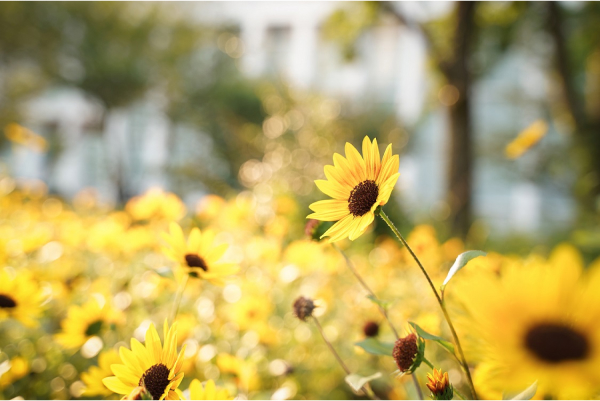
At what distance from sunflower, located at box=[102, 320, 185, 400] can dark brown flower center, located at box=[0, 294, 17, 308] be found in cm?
45

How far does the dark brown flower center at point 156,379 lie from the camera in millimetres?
435

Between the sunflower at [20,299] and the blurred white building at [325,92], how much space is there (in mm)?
10321

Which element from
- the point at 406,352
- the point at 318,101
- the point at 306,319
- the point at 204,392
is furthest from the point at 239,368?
the point at 318,101

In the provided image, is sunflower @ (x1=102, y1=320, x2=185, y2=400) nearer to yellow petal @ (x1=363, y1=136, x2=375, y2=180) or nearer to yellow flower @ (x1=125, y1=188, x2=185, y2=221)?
yellow petal @ (x1=363, y1=136, x2=375, y2=180)

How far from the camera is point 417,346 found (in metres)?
0.44

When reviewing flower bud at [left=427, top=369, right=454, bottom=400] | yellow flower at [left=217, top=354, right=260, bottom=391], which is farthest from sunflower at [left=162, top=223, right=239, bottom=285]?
flower bud at [left=427, top=369, right=454, bottom=400]

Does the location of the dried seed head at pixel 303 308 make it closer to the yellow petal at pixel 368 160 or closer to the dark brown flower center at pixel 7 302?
the yellow petal at pixel 368 160

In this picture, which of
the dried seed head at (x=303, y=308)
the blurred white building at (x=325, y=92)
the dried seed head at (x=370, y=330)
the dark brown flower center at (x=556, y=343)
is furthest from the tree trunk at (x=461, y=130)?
the blurred white building at (x=325, y=92)

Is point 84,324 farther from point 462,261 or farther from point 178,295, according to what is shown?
point 462,261

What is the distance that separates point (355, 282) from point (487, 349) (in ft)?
4.79

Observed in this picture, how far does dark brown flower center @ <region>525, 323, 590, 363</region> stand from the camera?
0.31 m

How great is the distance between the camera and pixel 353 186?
50 cm

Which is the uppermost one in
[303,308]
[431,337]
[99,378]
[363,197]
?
[363,197]

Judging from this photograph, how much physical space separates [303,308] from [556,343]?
0.40 m
